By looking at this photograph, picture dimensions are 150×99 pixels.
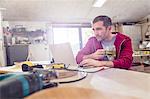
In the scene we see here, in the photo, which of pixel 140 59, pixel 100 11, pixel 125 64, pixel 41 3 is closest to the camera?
pixel 125 64

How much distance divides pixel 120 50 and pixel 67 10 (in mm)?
4296

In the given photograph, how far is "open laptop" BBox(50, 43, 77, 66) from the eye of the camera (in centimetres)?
216

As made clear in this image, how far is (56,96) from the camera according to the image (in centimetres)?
54

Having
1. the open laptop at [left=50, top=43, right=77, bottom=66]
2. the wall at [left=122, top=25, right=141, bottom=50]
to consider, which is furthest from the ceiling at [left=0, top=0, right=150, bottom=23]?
the open laptop at [left=50, top=43, right=77, bottom=66]

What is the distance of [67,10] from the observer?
19.1 feet

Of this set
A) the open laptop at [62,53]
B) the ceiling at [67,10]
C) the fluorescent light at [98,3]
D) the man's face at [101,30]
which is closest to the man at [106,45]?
the man's face at [101,30]

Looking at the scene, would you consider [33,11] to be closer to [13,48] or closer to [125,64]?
[13,48]

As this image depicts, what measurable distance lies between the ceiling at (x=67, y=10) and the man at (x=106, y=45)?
365 centimetres

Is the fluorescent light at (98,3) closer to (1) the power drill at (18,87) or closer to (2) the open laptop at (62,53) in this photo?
(2) the open laptop at (62,53)

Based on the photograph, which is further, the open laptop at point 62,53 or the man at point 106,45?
the open laptop at point 62,53

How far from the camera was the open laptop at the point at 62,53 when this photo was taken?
216 centimetres

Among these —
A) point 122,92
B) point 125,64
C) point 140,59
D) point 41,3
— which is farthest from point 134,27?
point 122,92

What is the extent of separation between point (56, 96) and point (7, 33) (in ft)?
19.1

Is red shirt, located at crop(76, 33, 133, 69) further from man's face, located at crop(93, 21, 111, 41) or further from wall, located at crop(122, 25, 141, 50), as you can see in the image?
wall, located at crop(122, 25, 141, 50)
